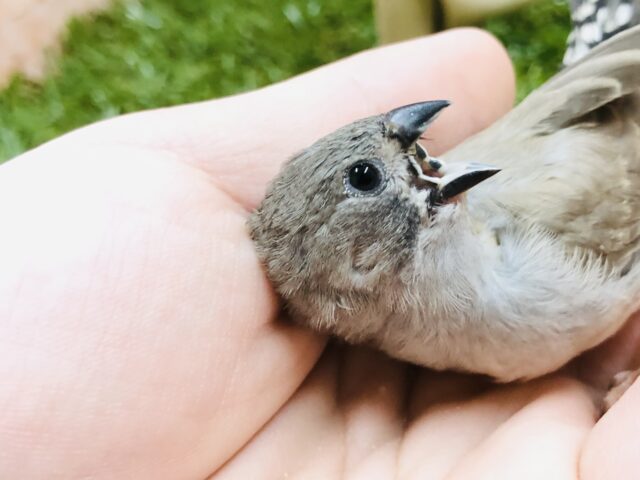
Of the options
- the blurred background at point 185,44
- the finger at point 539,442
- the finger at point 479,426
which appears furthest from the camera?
the blurred background at point 185,44

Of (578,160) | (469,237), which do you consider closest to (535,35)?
(578,160)

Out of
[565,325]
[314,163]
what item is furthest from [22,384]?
[565,325]

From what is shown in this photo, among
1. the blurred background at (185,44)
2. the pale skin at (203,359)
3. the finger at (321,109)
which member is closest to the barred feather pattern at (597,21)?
the finger at (321,109)

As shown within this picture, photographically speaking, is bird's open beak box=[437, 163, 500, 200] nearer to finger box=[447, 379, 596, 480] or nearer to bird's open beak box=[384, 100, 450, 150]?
bird's open beak box=[384, 100, 450, 150]

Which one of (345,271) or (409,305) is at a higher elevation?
(345,271)

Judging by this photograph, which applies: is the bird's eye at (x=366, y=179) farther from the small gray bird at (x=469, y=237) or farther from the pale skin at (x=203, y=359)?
the pale skin at (x=203, y=359)

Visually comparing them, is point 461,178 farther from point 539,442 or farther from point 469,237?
point 539,442

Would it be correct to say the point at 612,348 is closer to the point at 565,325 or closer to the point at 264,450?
the point at 565,325
